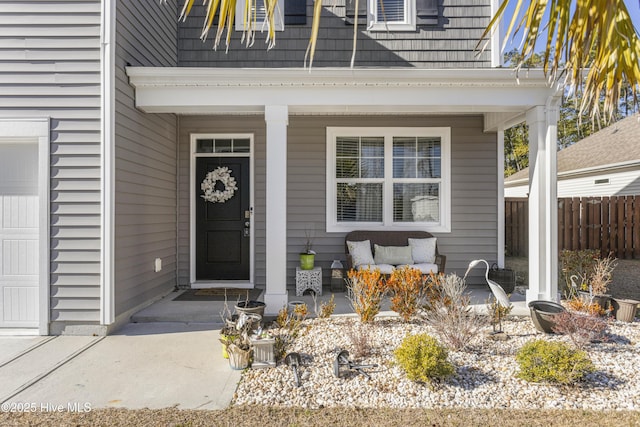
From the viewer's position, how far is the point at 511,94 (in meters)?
4.42

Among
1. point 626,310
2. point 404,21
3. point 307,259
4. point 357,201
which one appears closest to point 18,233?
point 307,259

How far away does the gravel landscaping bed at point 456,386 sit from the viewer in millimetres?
2520

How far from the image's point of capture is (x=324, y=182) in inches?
227

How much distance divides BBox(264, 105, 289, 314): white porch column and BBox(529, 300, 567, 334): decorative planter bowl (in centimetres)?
268

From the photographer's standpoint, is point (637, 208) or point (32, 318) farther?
point (637, 208)

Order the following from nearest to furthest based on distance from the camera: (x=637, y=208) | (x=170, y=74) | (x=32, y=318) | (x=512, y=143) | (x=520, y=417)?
(x=520, y=417), (x=32, y=318), (x=170, y=74), (x=637, y=208), (x=512, y=143)

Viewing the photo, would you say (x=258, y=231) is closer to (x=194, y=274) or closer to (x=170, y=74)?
(x=194, y=274)

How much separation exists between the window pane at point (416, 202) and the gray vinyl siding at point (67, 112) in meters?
4.07

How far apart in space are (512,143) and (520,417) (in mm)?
19526

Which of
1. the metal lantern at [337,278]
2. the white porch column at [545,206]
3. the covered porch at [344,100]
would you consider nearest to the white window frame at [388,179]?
the metal lantern at [337,278]

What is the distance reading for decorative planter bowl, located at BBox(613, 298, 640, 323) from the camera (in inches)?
162

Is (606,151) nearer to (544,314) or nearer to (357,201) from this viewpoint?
(357,201)

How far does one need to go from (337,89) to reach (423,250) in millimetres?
2663

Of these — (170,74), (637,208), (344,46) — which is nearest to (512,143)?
(637,208)
